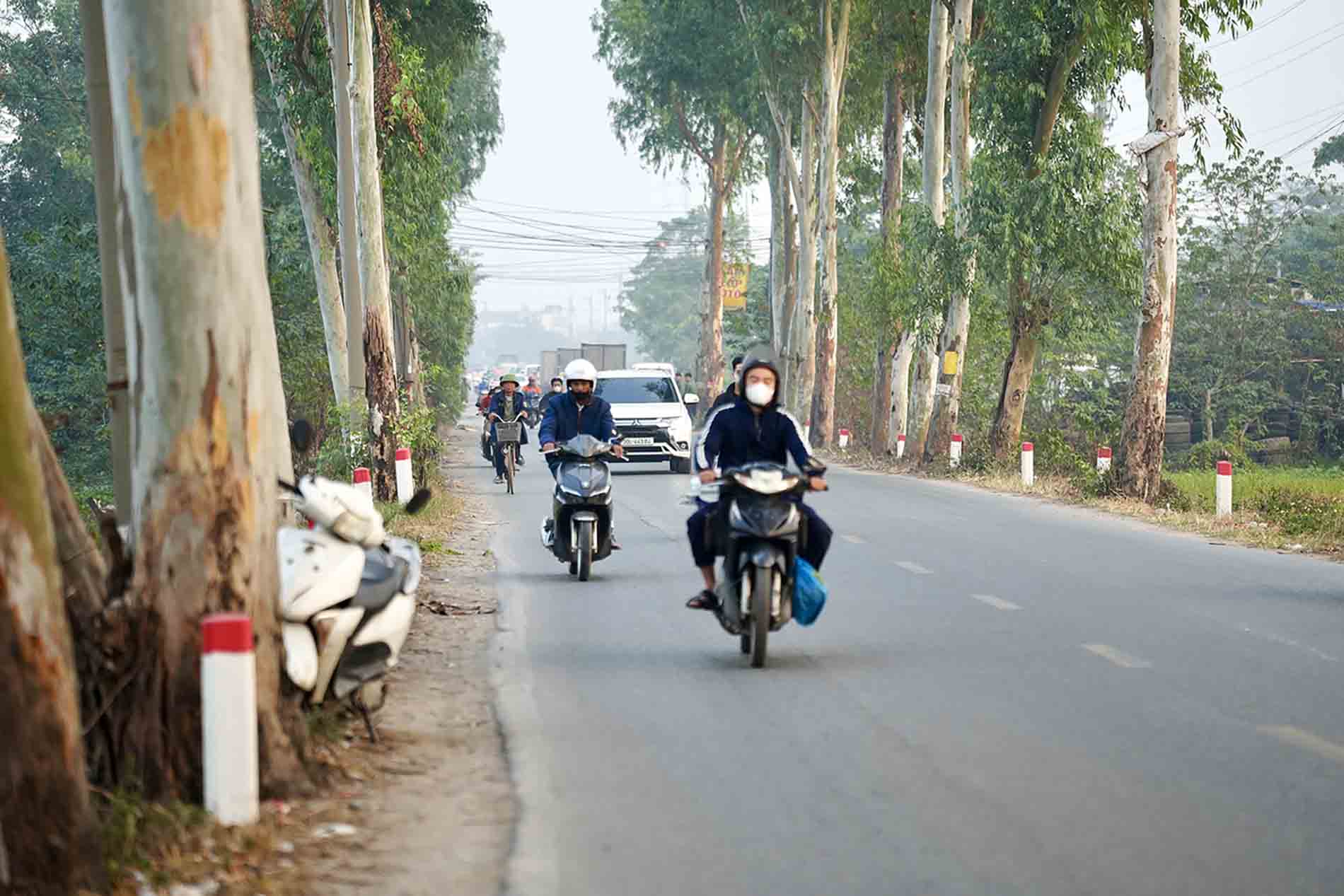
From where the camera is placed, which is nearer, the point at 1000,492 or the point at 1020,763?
the point at 1020,763

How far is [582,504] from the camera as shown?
15.2 meters

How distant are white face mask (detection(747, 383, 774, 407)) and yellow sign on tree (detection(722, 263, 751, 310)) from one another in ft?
207

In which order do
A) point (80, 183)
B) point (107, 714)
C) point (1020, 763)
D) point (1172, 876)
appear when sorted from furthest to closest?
point (80, 183) → point (1020, 763) → point (107, 714) → point (1172, 876)

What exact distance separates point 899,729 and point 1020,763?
35.9 inches

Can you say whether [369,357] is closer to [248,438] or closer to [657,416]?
[657,416]

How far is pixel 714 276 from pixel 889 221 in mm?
25614

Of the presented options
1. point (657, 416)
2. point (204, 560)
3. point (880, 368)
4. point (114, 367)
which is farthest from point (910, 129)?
point (204, 560)

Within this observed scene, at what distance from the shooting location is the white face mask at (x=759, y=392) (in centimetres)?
1105

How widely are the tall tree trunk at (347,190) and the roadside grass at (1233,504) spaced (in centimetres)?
991

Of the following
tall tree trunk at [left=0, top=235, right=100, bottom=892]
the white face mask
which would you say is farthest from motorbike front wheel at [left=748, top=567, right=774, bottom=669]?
tall tree trunk at [left=0, top=235, right=100, bottom=892]

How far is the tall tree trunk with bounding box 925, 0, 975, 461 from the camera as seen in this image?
33875 millimetres

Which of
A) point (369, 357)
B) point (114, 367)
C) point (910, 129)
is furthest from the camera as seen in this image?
point (910, 129)

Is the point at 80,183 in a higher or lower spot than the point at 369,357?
higher

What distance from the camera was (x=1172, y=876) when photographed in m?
5.86
